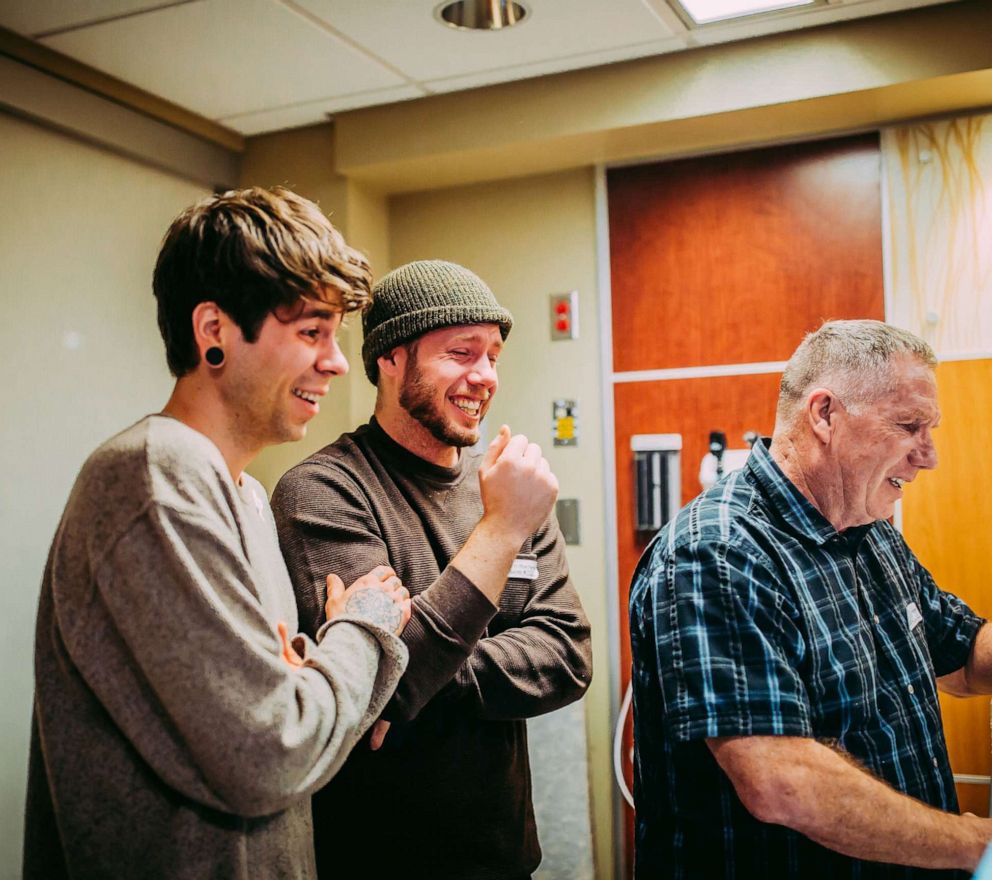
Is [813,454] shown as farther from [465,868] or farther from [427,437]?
[465,868]

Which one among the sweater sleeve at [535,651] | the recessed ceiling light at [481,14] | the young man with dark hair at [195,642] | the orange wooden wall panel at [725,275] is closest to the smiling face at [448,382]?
the sweater sleeve at [535,651]

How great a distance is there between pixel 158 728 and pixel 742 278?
2.38m

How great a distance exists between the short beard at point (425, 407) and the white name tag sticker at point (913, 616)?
0.78 m

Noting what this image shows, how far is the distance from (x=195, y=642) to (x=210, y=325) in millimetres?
369

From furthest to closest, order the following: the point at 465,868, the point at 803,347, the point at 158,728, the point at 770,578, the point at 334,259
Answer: the point at 803,347
the point at 465,868
the point at 770,578
the point at 334,259
the point at 158,728

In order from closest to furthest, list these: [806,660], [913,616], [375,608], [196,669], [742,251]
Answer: [196,669], [375,608], [806,660], [913,616], [742,251]

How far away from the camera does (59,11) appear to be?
2283 millimetres

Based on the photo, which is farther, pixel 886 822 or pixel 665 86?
pixel 665 86

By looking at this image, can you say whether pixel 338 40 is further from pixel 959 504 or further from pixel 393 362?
pixel 959 504

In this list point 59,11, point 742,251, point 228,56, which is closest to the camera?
point 59,11

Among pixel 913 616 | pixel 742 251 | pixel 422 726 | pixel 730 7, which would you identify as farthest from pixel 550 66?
pixel 422 726

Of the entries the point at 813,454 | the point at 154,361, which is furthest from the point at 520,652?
the point at 154,361

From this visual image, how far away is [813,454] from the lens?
4.91 feet

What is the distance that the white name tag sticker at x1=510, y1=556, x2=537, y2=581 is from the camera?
1624 mm
